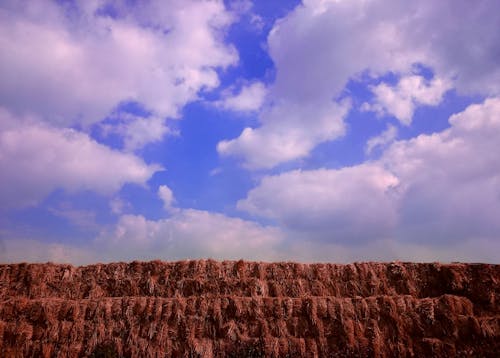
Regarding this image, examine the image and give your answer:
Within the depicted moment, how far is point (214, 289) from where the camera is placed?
760 inches

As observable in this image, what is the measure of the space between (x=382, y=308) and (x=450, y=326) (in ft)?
8.36

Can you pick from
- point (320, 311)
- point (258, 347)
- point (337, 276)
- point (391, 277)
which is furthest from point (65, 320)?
point (391, 277)

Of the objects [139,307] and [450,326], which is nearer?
[450,326]

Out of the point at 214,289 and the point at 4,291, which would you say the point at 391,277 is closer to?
the point at 214,289

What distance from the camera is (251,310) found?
17.7 meters

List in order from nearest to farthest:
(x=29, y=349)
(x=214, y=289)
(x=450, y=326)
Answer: (x=450, y=326)
(x=29, y=349)
(x=214, y=289)

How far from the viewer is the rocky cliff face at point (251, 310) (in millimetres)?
16631

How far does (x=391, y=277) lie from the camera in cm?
1962

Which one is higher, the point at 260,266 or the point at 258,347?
the point at 260,266

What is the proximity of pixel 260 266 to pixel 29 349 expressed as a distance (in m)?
10.2

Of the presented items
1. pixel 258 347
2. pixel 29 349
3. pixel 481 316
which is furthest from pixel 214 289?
pixel 481 316

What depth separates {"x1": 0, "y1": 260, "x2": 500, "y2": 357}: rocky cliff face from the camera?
1663 centimetres

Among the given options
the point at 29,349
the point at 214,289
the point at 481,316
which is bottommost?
the point at 29,349

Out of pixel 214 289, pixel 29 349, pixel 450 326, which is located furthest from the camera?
pixel 214 289
